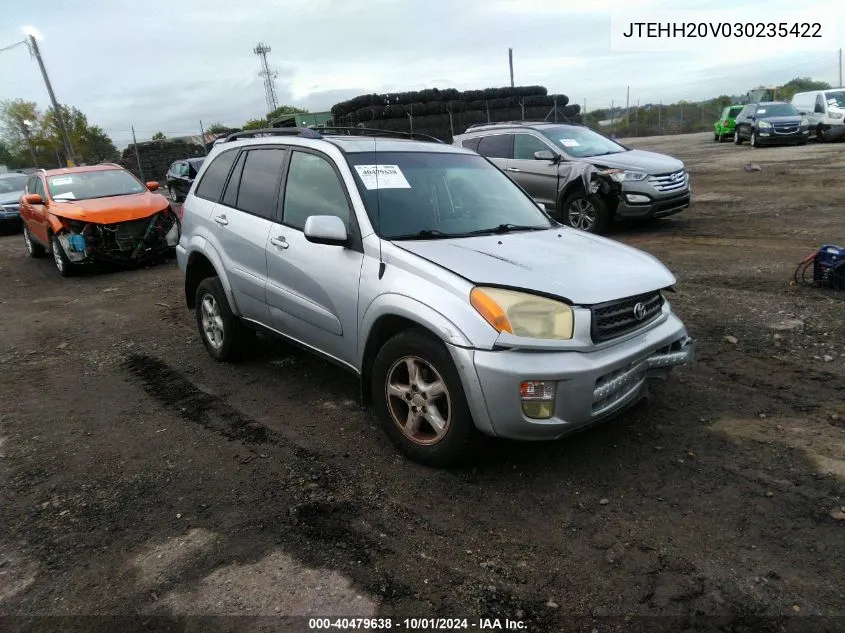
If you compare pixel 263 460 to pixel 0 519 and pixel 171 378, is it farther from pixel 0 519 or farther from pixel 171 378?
pixel 171 378

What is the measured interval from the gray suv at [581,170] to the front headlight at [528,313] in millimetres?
6800

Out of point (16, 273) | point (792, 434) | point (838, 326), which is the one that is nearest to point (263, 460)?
point (792, 434)

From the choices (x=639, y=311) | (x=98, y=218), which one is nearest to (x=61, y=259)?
(x=98, y=218)

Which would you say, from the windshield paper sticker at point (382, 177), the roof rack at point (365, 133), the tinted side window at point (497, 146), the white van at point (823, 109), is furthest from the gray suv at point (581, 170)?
the white van at point (823, 109)

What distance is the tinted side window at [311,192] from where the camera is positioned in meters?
3.78

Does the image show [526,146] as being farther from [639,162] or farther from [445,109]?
[445,109]

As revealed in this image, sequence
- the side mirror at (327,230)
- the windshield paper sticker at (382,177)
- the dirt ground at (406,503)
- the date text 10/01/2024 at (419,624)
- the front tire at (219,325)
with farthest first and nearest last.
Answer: the front tire at (219,325) → the windshield paper sticker at (382,177) → the side mirror at (327,230) → the dirt ground at (406,503) → the date text 10/01/2024 at (419,624)

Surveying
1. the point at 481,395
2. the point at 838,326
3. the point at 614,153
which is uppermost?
the point at 614,153

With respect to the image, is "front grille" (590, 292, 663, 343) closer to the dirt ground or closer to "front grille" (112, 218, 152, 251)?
the dirt ground

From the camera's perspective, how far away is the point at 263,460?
3518mm

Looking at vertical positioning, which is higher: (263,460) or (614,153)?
(614,153)

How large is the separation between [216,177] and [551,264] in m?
3.14

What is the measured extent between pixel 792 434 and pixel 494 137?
791 centimetres

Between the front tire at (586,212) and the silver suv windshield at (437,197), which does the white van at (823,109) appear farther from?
the silver suv windshield at (437,197)
